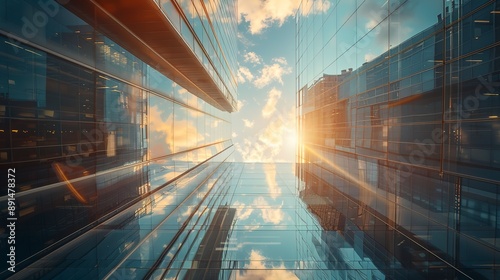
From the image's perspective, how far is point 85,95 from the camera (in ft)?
30.2

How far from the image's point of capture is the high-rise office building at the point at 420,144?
680 cm

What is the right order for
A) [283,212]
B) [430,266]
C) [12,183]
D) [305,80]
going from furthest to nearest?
[305,80] → [283,212] → [12,183] → [430,266]

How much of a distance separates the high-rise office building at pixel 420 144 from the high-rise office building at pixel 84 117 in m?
6.97

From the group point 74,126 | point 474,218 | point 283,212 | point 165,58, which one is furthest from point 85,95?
point 474,218

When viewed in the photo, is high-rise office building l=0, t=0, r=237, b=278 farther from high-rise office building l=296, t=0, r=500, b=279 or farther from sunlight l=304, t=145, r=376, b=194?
sunlight l=304, t=145, r=376, b=194

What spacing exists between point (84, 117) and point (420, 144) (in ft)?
44.4

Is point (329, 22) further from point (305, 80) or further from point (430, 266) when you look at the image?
point (430, 266)

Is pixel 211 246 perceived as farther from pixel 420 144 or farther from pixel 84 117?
pixel 420 144

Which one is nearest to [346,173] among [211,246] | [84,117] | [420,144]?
[420,144]

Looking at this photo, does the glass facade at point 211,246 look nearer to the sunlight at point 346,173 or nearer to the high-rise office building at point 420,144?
the high-rise office building at point 420,144

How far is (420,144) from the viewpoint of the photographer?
11.0 m

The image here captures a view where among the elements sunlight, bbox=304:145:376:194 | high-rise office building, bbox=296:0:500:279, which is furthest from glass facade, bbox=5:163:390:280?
sunlight, bbox=304:145:376:194

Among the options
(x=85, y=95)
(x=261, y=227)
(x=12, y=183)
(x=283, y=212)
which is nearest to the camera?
(x=12, y=183)

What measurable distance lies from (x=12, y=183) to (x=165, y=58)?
11.2m
